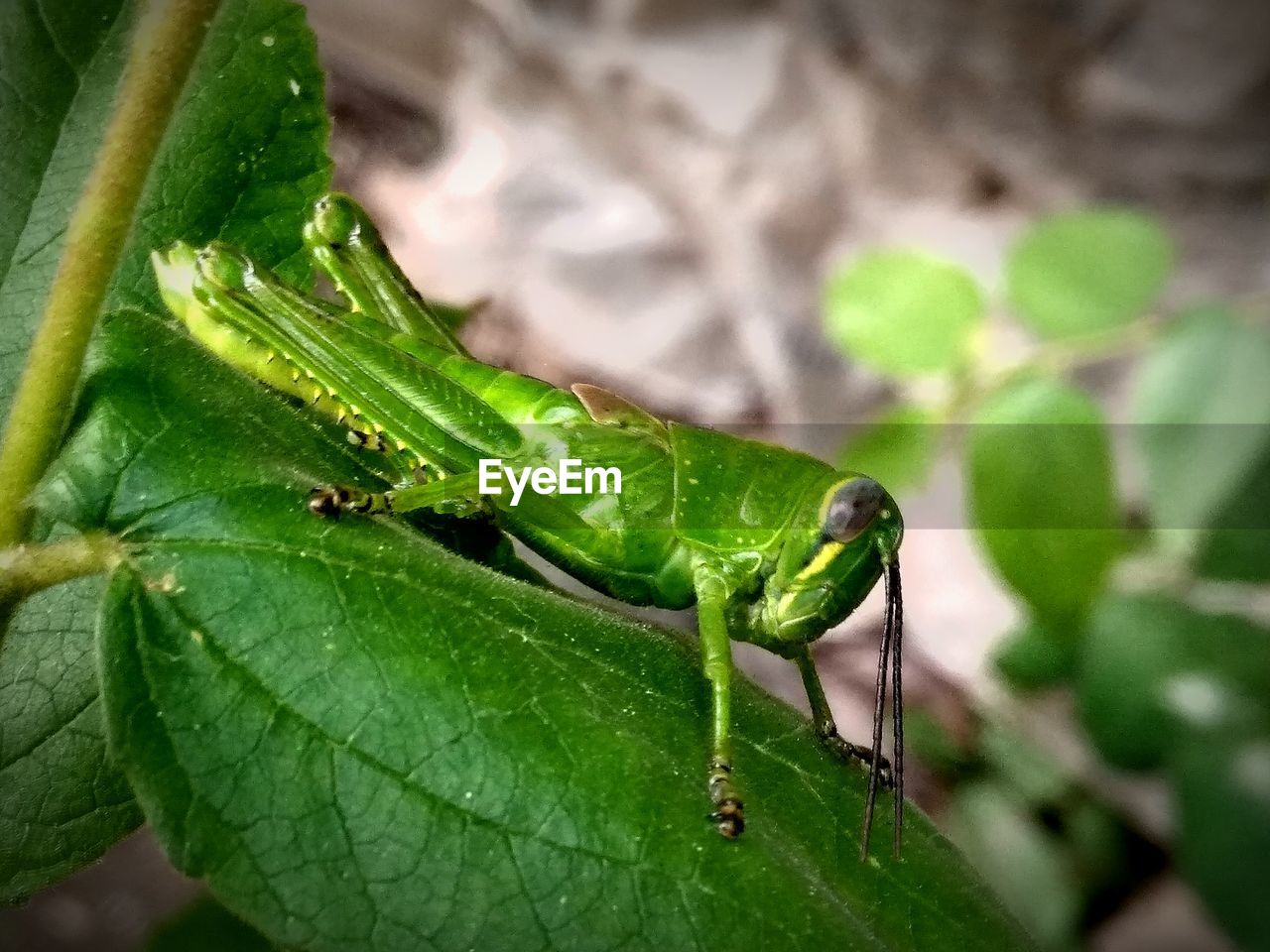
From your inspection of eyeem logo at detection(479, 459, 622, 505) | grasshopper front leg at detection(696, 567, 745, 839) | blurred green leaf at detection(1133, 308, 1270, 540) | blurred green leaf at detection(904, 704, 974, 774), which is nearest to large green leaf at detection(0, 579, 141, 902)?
eyeem logo at detection(479, 459, 622, 505)

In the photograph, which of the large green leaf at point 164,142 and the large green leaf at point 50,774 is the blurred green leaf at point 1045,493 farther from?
the large green leaf at point 50,774

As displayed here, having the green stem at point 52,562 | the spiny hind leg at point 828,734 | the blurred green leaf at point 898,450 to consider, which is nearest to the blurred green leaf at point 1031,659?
the blurred green leaf at point 898,450

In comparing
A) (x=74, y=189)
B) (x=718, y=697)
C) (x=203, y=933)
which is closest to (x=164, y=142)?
(x=74, y=189)

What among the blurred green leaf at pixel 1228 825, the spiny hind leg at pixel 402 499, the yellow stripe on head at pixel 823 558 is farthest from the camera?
the blurred green leaf at pixel 1228 825

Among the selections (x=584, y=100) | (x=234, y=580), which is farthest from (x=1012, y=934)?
(x=584, y=100)

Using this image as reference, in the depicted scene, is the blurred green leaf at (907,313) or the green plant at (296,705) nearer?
the green plant at (296,705)

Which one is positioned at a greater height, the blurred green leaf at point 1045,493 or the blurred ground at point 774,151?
the blurred ground at point 774,151

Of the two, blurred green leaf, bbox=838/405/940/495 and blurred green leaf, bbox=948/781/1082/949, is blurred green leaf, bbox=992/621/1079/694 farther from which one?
blurred green leaf, bbox=838/405/940/495
